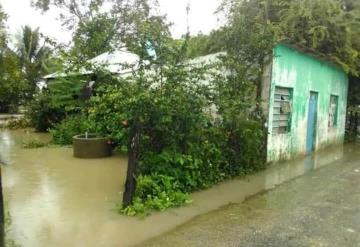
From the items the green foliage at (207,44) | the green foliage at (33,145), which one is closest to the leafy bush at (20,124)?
the green foliage at (33,145)

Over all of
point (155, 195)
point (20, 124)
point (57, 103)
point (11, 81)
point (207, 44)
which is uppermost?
point (207, 44)

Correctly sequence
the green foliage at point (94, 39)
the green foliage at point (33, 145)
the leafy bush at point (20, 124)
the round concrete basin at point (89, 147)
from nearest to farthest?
the round concrete basin at point (89, 147), the green foliage at point (33, 145), the green foliage at point (94, 39), the leafy bush at point (20, 124)

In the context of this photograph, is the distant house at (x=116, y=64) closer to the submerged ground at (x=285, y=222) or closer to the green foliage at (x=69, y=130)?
the green foliage at (x=69, y=130)

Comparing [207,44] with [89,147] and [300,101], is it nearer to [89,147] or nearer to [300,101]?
[300,101]

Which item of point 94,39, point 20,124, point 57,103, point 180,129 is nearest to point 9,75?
point 20,124

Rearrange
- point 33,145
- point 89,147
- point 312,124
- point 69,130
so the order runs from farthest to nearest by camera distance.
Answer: point 312,124 < point 69,130 < point 33,145 < point 89,147

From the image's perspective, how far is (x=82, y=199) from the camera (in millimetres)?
6887

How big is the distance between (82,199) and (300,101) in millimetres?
8069

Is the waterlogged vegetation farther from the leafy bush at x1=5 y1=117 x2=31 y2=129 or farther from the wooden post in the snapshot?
the leafy bush at x1=5 y1=117 x2=31 y2=129

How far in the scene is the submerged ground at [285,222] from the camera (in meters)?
5.33

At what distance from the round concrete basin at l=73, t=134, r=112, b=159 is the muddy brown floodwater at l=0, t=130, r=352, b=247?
0.29 meters

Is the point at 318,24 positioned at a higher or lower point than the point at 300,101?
higher

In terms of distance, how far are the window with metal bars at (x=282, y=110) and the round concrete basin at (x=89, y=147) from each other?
4.69 m

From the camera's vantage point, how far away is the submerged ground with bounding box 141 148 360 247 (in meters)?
5.33
